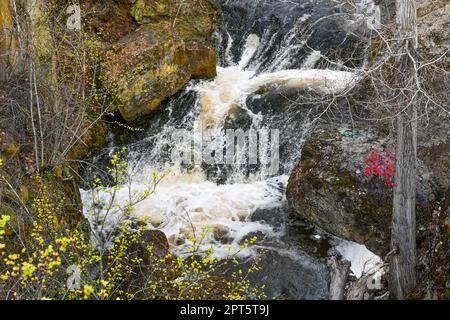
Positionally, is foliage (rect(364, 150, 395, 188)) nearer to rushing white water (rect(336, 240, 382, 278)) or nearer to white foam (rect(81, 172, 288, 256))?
rushing white water (rect(336, 240, 382, 278))

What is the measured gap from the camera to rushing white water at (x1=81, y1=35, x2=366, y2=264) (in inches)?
348

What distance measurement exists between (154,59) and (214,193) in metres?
3.84

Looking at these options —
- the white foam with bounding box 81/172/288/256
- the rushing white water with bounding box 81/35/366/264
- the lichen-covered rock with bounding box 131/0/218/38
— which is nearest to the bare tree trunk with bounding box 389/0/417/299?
the rushing white water with bounding box 81/35/366/264

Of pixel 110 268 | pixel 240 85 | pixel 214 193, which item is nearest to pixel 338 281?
pixel 110 268

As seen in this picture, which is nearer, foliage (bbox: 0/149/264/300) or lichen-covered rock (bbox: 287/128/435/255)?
foliage (bbox: 0/149/264/300)

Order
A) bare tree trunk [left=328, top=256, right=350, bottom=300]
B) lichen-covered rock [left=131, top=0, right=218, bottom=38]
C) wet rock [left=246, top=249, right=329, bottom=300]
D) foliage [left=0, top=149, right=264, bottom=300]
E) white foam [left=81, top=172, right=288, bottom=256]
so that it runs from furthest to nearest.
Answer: lichen-covered rock [left=131, top=0, right=218, bottom=38]
white foam [left=81, top=172, right=288, bottom=256]
wet rock [left=246, top=249, right=329, bottom=300]
bare tree trunk [left=328, top=256, right=350, bottom=300]
foliage [left=0, top=149, right=264, bottom=300]

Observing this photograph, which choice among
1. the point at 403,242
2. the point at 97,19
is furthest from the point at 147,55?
the point at 403,242

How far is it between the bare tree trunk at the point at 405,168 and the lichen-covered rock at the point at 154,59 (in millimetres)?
6866

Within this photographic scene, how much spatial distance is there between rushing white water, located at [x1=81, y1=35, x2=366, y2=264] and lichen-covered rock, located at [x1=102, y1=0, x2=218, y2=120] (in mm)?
651

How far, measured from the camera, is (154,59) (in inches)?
441

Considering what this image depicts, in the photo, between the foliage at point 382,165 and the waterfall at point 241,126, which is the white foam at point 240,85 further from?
the foliage at point 382,165

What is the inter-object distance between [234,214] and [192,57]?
4.94 m

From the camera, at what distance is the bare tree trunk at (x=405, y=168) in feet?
17.7

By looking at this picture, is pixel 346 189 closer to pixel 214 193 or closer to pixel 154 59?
pixel 214 193
